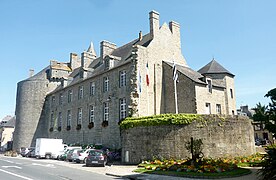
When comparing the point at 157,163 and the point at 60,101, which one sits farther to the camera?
the point at 60,101

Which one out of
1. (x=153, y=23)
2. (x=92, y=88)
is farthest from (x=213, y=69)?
(x=92, y=88)

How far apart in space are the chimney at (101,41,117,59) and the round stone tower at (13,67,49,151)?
13.6 metres

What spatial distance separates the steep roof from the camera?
1151 inches

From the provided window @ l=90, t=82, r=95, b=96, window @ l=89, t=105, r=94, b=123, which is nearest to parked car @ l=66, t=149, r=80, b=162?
window @ l=89, t=105, r=94, b=123

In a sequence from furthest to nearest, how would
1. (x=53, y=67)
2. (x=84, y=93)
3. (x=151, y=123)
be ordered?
1. (x=53, y=67)
2. (x=84, y=93)
3. (x=151, y=123)

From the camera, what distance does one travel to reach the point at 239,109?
173 feet

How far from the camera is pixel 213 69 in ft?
97.5

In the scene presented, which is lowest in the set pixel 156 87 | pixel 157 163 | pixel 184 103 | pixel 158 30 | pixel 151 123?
pixel 157 163

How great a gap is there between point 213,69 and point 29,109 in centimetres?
2775

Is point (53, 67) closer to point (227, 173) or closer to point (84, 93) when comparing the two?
point (84, 93)

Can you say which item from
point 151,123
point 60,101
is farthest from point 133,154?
point 60,101

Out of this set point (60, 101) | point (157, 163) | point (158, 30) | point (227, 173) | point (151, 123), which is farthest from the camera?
point (60, 101)

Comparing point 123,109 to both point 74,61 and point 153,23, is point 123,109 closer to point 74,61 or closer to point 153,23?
point 153,23

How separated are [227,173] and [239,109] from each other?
4400 cm
